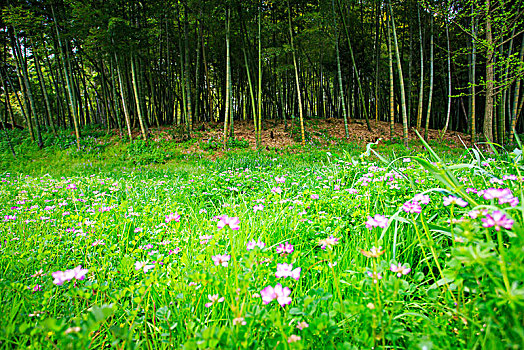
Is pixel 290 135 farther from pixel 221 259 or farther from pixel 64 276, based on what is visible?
pixel 64 276

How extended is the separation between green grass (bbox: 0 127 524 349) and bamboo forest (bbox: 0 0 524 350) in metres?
0.01

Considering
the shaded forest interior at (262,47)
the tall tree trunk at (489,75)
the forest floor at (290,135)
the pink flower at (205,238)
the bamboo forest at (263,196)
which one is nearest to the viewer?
the bamboo forest at (263,196)

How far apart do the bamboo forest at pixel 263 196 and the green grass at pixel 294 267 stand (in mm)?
12

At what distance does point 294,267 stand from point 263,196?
123 centimetres

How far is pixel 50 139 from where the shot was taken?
10445mm

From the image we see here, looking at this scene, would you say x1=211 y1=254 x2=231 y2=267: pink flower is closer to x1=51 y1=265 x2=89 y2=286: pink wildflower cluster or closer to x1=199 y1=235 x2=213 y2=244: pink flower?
x1=51 y1=265 x2=89 y2=286: pink wildflower cluster

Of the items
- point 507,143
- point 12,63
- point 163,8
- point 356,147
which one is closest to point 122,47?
point 163,8

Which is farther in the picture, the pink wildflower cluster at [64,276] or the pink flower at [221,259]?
the pink flower at [221,259]

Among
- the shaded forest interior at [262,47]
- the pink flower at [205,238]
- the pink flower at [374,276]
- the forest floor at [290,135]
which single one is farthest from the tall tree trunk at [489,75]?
the pink flower at [205,238]

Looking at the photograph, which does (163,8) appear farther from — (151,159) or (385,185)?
(385,185)

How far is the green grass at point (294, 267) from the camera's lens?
22.7 inches

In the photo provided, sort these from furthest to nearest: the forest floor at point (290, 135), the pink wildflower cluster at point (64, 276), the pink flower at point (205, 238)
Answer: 1. the forest floor at point (290, 135)
2. the pink flower at point (205, 238)
3. the pink wildflower cluster at point (64, 276)

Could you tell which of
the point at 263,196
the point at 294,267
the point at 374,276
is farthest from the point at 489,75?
the point at 374,276

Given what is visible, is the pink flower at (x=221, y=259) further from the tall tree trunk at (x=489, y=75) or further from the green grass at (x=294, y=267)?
the tall tree trunk at (x=489, y=75)
